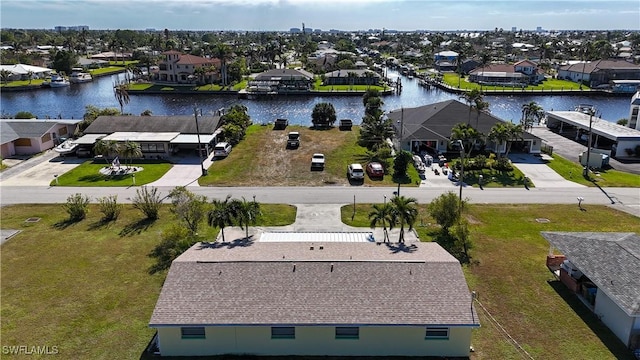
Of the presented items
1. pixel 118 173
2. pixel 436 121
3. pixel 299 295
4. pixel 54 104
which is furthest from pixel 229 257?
pixel 54 104

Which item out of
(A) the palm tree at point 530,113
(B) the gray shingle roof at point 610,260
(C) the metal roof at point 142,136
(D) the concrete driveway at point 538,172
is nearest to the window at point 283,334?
(B) the gray shingle roof at point 610,260

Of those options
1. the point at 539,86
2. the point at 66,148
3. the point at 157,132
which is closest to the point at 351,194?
the point at 157,132

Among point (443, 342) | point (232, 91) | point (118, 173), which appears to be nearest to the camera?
point (443, 342)

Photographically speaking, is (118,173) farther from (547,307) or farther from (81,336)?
(547,307)

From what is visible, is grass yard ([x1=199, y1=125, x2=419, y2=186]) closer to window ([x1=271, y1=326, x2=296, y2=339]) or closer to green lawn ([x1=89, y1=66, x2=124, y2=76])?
window ([x1=271, y1=326, x2=296, y2=339])

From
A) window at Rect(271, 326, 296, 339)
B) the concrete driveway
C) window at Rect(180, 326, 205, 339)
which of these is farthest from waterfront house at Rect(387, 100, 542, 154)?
window at Rect(180, 326, 205, 339)

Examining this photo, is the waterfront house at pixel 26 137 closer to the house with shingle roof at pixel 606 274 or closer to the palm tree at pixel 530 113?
the house with shingle roof at pixel 606 274
